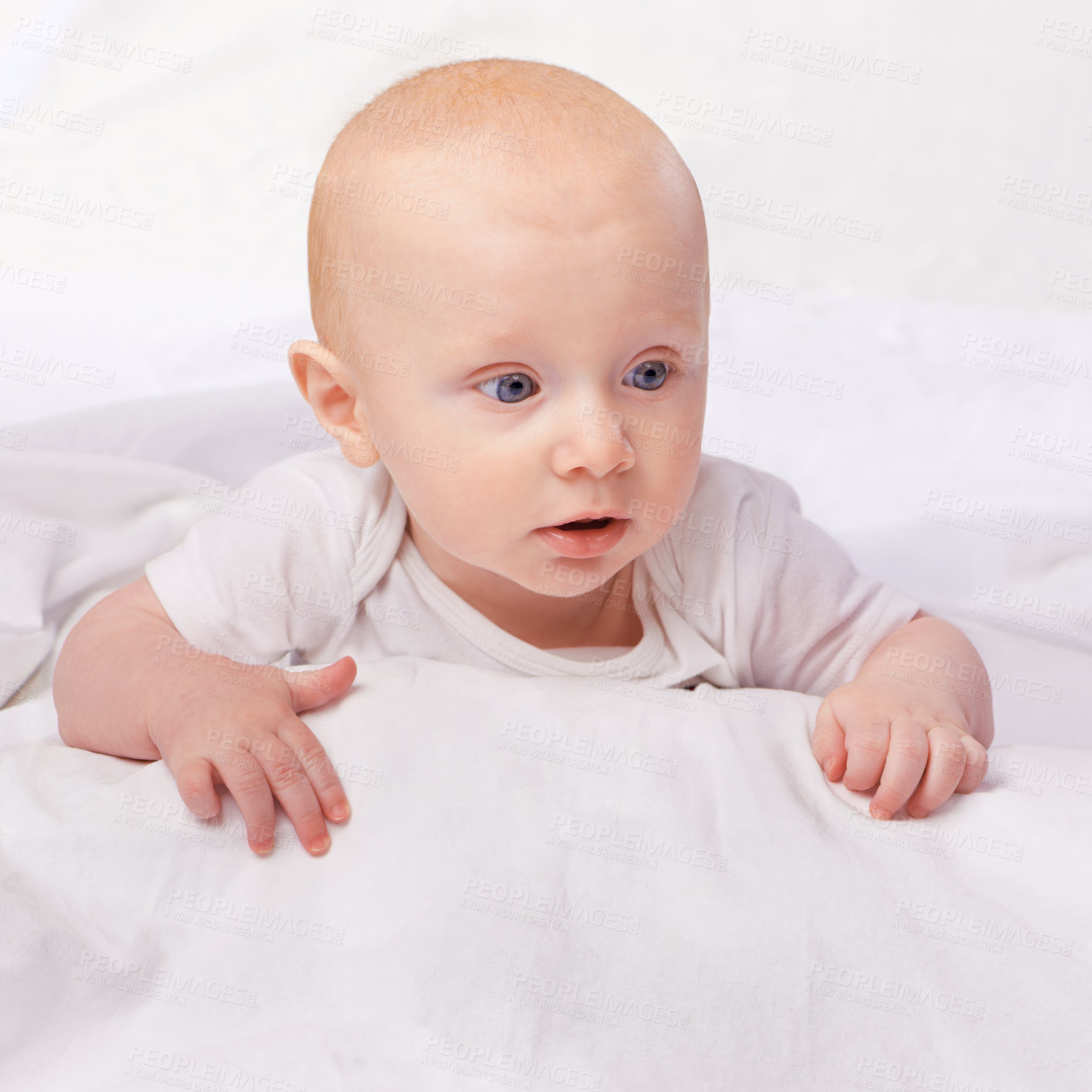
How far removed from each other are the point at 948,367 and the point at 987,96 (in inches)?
29.3

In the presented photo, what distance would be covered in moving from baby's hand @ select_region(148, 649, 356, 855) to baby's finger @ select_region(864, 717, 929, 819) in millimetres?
428

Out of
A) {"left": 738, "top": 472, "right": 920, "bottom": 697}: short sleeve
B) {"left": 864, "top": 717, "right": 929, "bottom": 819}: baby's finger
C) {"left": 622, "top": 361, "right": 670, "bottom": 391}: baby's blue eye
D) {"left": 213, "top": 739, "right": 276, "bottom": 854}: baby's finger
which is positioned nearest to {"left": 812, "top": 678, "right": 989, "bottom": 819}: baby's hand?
{"left": 864, "top": 717, "right": 929, "bottom": 819}: baby's finger

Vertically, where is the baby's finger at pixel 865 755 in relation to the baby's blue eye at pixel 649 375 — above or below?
below

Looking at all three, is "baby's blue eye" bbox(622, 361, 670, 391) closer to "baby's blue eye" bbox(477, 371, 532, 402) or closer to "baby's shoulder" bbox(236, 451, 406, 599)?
"baby's blue eye" bbox(477, 371, 532, 402)

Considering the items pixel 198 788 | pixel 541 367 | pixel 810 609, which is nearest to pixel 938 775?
pixel 810 609

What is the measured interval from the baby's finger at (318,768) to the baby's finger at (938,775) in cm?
46

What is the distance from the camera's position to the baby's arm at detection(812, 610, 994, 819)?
1050 mm

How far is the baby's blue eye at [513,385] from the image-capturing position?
109cm

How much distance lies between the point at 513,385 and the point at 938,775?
478mm

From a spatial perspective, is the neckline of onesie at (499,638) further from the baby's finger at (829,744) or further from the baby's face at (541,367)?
the baby's finger at (829,744)

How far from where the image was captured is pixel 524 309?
3.44 feet

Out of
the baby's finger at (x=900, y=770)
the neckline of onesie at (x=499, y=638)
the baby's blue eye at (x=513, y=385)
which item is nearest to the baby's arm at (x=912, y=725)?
the baby's finger at (x=900, y=770)

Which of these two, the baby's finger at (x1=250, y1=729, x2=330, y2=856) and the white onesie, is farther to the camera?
the white onesie

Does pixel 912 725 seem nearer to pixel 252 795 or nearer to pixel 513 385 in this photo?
pixel 513 385
